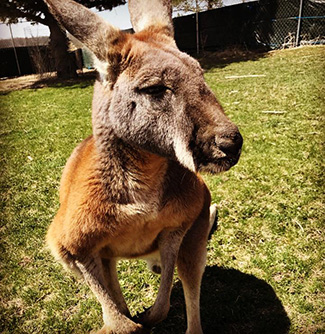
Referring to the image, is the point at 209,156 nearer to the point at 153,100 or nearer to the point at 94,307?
the point at 153,100

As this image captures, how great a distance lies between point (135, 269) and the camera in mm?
2945

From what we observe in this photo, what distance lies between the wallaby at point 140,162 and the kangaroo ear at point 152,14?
0.02 meters

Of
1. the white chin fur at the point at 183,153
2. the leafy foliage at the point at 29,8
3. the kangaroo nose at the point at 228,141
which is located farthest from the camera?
the leafy foliage at the point at 29,8

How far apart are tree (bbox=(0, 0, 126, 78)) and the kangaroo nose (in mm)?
11934

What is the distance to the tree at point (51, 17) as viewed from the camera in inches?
485

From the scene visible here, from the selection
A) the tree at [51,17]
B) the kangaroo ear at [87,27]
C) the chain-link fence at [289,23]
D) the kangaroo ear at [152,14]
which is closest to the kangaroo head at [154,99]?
the kangaroo ear at [87,27]

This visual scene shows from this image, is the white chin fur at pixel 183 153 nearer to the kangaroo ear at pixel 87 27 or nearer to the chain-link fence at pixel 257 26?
the kangaroo ear at pixel 87 27

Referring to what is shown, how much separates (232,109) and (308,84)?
8.25ft

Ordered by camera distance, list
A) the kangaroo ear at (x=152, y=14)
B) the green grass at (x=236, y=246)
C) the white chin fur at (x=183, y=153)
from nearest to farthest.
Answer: the white chin fur at (x=183, y=153) < the kangaroo ear at (x=152, y=14) < the green grass at (x=236, y=246)

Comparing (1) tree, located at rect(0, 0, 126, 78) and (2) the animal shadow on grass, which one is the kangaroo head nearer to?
(2) the animal shadow on grass

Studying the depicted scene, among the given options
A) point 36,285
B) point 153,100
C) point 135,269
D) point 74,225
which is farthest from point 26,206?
point 153,100

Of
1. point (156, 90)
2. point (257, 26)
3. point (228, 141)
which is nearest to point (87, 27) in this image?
point (156, 90)

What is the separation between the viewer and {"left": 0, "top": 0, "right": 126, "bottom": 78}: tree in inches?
485

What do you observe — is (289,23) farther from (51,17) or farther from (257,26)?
(51,17)
